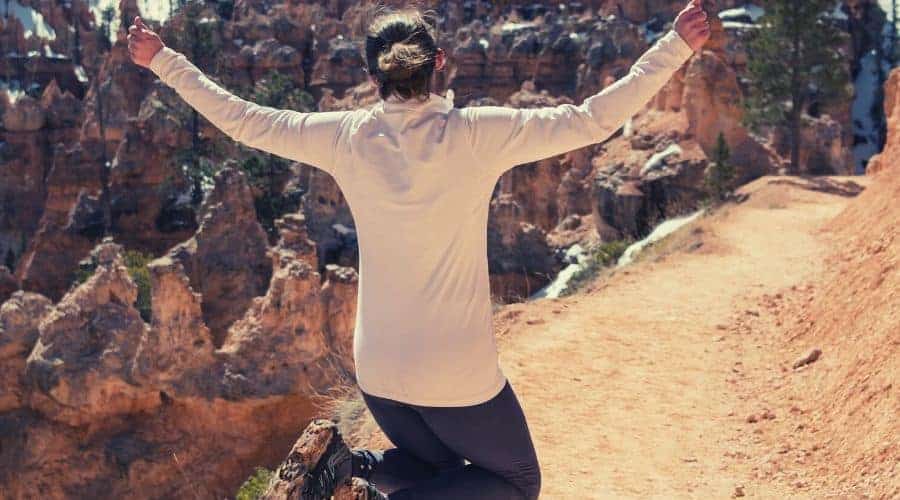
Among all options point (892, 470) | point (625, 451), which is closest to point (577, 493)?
point (625, 451)

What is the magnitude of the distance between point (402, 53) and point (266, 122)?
0.44 m

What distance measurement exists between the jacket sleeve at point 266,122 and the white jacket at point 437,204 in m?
0.01

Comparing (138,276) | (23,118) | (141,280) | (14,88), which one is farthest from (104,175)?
(14,88)

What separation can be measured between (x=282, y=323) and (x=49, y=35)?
150 ft

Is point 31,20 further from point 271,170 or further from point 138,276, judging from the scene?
point 138,276

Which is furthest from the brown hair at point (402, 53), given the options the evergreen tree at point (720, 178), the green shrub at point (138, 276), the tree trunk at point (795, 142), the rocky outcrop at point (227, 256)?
the tree trunk at point (795, 142)

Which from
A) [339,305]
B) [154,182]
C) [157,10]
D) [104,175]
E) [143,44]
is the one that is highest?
[157,10]

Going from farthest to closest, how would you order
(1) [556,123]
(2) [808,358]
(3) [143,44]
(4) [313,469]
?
(2) [808,358] < (3) [143,44] < (4) [313,469] < (1) [556,123]

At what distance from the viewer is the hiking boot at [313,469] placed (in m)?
2.57

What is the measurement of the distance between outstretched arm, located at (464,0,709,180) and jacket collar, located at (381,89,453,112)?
0.08m

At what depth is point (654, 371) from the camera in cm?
642

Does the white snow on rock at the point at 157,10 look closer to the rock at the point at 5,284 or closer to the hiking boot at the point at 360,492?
the rock at the point at 5,284

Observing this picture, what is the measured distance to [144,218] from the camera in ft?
92.0

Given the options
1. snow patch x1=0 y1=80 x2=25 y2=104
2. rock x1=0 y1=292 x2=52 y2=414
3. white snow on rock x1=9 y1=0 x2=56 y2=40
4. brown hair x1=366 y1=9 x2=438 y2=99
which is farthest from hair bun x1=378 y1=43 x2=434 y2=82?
white snow on rock x1=9 y1=0 x2=56 y2=40
